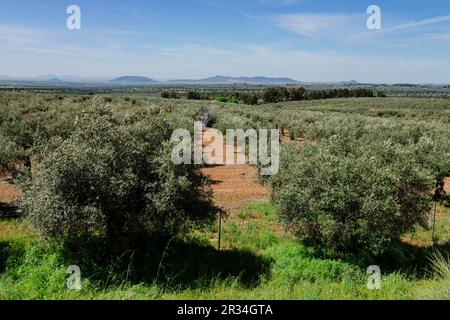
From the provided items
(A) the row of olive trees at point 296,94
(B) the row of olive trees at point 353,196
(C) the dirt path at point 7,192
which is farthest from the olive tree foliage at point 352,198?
(A) the row of olive trees at point 296,94

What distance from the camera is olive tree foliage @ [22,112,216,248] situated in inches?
473

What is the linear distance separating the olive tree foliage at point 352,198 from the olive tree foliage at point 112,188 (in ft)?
11.1

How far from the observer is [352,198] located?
44.0 feet

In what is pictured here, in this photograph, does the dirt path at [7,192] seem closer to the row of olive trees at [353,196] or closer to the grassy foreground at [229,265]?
the grassy foreground at [229,265]

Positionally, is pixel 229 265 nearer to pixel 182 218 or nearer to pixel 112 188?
pixel 182 218

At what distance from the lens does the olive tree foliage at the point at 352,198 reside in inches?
525

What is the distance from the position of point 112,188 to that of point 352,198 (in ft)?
26.4

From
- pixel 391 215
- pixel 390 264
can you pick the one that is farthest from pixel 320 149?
pixel 390 264

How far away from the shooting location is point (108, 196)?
491 inches

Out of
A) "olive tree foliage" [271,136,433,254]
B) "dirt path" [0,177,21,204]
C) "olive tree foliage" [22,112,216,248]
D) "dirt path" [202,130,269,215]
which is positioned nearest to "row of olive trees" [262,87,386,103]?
"dirt path" [202,130,269,215]

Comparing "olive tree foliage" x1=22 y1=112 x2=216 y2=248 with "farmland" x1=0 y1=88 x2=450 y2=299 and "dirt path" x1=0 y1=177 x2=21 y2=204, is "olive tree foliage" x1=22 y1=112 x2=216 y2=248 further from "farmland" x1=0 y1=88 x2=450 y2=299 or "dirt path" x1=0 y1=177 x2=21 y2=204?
"dirt path" x1=0 y1=177 x2=21 y2=204

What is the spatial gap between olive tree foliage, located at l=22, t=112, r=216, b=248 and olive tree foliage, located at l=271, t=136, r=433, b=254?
339cm
